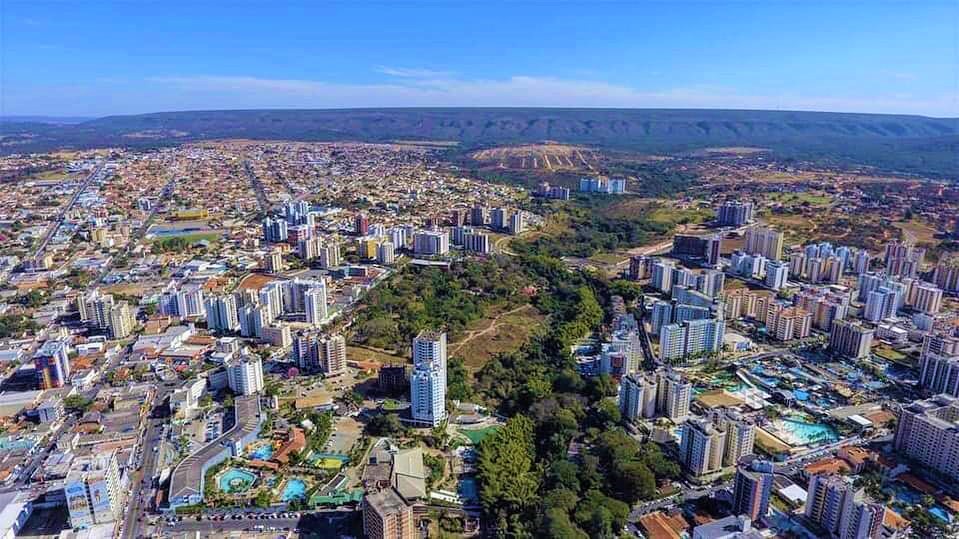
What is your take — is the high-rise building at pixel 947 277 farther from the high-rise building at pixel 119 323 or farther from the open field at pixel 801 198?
the high-rise building at pixel 119 323

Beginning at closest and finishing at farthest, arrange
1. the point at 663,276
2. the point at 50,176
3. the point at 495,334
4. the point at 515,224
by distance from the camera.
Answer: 1. the point at 495,334
2. the point at 663,276
3. the point at 515,224
4. the point at 50,176

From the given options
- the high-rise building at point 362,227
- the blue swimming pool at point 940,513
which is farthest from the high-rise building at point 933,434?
the high-rise building at point 362,227

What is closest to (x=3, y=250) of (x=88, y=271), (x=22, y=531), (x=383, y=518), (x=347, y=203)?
(x=88, y=271)

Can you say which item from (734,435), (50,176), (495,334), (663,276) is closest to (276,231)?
(495,334)

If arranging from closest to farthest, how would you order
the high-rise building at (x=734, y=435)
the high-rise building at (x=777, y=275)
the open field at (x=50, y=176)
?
the high-rise building at (x=734, y=435) → the high-rise building at (x=777, y=275) → the open field at (x=50, y=176)

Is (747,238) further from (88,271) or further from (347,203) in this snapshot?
(88,271)

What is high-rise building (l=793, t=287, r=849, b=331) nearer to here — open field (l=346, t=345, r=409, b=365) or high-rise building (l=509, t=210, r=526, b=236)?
open field (l=346, t=345, r=409, b=365)

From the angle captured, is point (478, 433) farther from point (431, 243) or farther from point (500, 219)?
point (500, 219)
